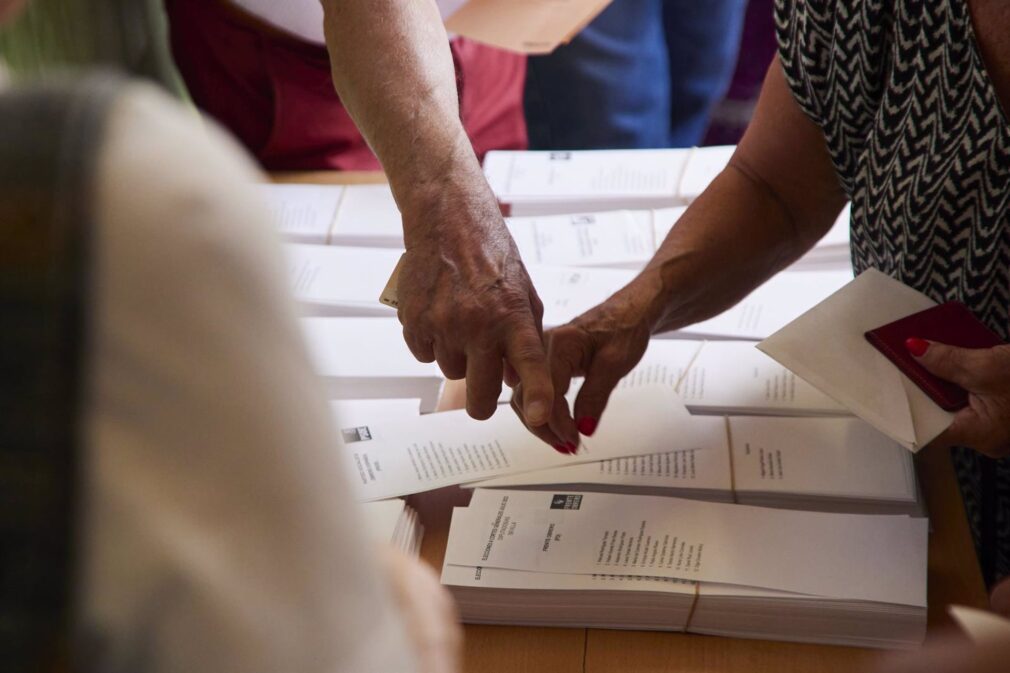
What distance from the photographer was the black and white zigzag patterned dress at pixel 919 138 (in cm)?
103

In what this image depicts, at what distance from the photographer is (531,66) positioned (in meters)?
2.69

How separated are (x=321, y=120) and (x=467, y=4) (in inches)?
12.7

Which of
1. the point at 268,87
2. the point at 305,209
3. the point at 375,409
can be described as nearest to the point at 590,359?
the point at 375,409

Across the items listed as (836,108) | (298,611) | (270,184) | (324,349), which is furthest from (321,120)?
(298,611)

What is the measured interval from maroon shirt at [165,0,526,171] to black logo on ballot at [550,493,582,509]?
91 cm

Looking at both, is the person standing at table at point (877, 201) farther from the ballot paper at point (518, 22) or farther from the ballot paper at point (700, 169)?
the ballot paper at point (518, 22)

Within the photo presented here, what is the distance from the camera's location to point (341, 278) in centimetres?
146

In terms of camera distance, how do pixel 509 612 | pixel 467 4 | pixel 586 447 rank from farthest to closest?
pixel 467 4
pixel 586 447
pixel 509 612

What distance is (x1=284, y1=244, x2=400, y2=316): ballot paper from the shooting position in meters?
1.42

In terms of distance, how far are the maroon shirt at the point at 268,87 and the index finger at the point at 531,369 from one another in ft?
2.76

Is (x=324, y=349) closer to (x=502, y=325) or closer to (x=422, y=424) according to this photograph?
(x=422, y=424)

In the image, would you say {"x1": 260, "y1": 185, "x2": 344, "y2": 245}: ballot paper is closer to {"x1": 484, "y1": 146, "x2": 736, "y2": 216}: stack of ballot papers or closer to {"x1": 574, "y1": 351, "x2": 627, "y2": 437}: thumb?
{"x1": 484, "y1": 146, "x2": 736, "y2": 216}: stack of ballot papers

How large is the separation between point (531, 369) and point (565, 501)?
14 cm

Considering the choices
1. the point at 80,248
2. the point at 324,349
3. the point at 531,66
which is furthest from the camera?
the point at 531,66
